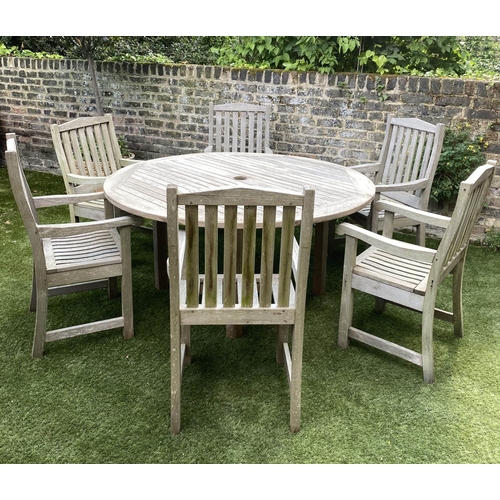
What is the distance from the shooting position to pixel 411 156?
395cm

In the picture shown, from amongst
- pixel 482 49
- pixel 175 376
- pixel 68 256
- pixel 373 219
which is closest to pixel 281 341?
pixel 175 376

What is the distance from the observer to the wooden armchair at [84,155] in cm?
367

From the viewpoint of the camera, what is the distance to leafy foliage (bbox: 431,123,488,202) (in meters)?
4.46

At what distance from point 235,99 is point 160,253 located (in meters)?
2.35

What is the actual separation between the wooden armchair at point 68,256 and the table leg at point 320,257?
1.27 m

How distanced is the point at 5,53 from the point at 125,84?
2220mm

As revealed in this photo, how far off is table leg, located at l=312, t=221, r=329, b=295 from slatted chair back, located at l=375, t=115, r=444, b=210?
673 millimetres

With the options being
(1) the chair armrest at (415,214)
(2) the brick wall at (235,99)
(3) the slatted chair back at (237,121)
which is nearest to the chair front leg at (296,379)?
(1) the chair armrest at (415,214)

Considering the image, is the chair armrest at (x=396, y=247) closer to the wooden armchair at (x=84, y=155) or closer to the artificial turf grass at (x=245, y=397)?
the artificial turf grass at (x=245, y=397)

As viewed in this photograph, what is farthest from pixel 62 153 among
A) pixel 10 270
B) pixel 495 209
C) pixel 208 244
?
pixel 495 209

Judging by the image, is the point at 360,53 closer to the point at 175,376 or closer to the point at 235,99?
the point at 235,99

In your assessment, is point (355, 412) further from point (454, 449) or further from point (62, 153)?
point (62, 153)

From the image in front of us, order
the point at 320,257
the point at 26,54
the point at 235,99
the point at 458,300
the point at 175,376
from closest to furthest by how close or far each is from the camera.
A: 1. the point at 175,376
2. the point at 458,300
3. the point at 320,257
4. the point at 235,99
5. the point at 26,54

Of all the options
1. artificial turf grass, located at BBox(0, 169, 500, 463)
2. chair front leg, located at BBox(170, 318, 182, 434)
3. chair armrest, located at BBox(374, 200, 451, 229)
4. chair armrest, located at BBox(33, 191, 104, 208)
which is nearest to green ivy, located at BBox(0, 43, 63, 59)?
chair armrest, located at BBox(33, 191, 104, 208)
